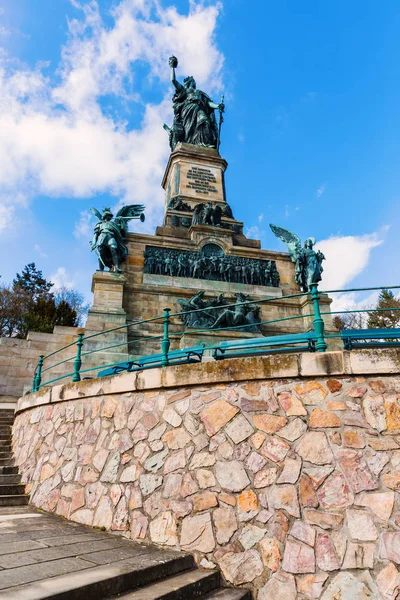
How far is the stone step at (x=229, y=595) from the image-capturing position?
367cm

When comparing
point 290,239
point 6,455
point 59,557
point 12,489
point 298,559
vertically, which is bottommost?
point 298,559

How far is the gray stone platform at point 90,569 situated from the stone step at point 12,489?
1734 mm

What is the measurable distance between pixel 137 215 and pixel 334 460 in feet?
48.1

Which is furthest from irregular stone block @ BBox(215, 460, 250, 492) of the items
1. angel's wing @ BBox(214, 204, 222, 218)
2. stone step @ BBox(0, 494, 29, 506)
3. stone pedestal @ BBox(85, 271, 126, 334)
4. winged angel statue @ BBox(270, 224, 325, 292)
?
angel's wing @ BBox(214, 204, 222, 218)

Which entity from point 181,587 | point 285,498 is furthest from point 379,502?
point 181,587

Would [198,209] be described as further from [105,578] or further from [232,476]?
[105,578]

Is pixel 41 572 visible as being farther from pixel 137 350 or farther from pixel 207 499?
pixel 137 350

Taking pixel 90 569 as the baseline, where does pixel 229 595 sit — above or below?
below

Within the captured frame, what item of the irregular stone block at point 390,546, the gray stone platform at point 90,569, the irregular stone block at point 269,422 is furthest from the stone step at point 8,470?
the irregular stone block at point 390,546

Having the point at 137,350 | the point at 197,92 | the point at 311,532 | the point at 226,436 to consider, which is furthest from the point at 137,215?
the point at 311,532

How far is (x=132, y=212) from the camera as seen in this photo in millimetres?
17172

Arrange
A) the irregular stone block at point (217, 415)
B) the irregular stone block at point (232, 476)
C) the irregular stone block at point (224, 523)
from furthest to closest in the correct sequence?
the irregular stone block at point (217, 415) < the irregular stone block at point (232, 476) < the irregular stone block at point (224, 523)

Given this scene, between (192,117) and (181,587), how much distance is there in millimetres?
23760

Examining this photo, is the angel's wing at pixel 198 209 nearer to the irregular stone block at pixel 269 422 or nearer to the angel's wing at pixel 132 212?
the angel's wing at pixel 132 212
